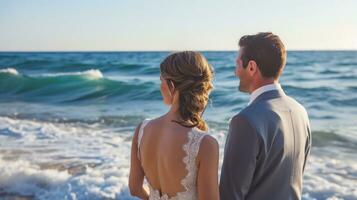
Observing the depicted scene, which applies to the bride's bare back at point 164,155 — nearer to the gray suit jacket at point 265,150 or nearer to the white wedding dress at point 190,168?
the white wedding dress at point 190,168

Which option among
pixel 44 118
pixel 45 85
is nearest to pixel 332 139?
pixel 44 118

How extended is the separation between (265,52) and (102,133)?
8.04 meters

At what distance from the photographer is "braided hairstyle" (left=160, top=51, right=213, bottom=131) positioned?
230cm

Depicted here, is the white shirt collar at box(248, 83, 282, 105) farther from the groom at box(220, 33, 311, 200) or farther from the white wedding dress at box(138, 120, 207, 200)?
the white wedding dress at box(138, 120, 207, 200)

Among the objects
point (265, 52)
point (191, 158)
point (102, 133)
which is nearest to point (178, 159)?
point (191, 158)

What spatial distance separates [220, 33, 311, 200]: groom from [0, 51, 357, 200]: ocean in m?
0.52

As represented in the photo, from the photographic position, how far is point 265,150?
2.26m

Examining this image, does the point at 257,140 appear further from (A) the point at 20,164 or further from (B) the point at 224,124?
(B) the point at 224,124

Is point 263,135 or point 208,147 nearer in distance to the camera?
point 263,135

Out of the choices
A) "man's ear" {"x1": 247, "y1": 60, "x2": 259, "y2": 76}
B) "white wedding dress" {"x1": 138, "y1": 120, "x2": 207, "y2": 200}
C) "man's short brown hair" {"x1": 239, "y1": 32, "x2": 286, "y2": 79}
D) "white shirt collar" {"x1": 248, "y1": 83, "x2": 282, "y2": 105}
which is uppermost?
"man's short brown hair" {"x1": 239, "y1": 32, "x2": 286, "y2": 79}

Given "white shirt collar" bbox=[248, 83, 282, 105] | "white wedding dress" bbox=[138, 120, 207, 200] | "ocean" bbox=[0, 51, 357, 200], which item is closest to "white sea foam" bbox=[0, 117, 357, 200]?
"ocean" bbox=[0, 51, 357, 200]

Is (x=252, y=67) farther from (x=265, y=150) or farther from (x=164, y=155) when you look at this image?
(x=164, y=155)

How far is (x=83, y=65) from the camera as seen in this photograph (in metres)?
36.2

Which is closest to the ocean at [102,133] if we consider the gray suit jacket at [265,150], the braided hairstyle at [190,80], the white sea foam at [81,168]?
the white sea foam at [81,168]
